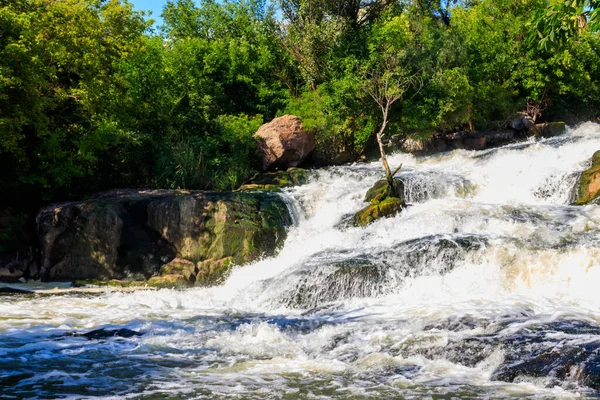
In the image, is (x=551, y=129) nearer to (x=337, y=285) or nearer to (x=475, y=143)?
(x=475, y=143)

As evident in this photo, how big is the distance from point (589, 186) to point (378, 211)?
5.69 m

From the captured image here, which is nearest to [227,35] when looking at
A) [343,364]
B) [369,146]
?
[369,146]

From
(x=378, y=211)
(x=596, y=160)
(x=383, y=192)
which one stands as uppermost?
(x=596, y=160)

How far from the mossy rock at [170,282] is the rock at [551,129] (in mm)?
20140

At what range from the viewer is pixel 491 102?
1036 inches

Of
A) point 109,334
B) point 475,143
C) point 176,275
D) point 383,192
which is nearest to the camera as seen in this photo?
point 109,334

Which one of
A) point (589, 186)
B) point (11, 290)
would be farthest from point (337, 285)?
point (589, 186)

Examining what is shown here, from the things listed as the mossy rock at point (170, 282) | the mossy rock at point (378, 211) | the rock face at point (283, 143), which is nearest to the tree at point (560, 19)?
the mossy rock at point (378, 211)

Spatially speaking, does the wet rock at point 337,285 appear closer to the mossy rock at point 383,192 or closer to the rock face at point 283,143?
the mossy rock at point 383,192

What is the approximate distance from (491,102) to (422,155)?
4848 mm

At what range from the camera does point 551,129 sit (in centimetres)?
2750

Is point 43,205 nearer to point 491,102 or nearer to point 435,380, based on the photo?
point 435,380

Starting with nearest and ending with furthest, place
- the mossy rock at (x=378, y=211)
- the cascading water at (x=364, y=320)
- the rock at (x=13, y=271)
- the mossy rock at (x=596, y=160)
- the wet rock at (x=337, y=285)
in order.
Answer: the cascading water at (x=364, y=320)
the wet rock at (x=337, y=285)
the rock at (x=13, y=271)
the mossy rock at (x=378, y=211)
the mossy rock at (x=596, y=160)

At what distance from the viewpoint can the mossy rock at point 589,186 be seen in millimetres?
14633
